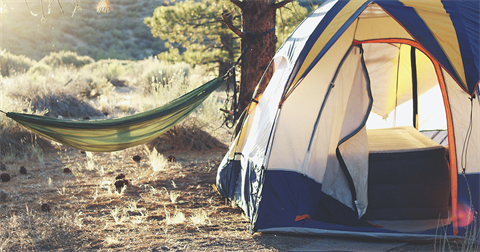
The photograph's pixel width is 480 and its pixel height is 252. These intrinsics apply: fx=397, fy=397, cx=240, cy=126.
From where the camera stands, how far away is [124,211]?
3498 millimetres

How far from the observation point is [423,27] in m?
2.80

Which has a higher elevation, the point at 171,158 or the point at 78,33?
the point at 78,33

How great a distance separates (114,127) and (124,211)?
744 mm

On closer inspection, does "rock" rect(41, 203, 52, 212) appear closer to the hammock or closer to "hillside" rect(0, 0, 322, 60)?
the hammock

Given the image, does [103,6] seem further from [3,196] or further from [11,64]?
[11,64]

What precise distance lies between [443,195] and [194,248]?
82.5 inches

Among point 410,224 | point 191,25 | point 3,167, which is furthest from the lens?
point 191,25

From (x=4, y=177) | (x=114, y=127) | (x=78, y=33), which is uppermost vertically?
(x=78, y=33)

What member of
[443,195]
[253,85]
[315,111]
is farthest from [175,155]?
[443,195]

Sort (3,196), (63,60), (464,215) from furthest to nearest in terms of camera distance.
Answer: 1. (63,60)
2. (3,196)
3. (464,215)

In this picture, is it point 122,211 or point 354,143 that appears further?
point 122,211

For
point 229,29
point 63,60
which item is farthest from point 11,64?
point 229,29

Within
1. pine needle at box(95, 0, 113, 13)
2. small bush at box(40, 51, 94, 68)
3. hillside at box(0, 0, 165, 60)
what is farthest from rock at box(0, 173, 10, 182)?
hillside at box(0, 0, 165, 60)

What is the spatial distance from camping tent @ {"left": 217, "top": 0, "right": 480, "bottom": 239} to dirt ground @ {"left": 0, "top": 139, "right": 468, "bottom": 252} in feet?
0.84
